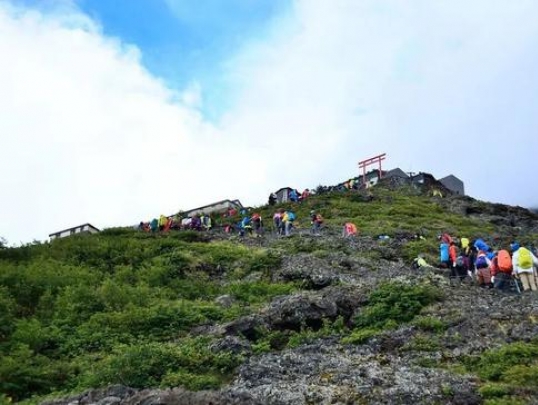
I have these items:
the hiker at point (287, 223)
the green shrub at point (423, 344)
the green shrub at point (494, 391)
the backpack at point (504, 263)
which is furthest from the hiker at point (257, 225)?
the green shrub at point (494, 391)

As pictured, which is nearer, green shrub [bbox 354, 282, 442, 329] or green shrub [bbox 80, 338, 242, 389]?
green shrub [bbox 80, 338, 242, 389]

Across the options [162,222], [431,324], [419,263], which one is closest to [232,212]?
[162,222]

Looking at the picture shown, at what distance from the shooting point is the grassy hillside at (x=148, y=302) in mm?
18969

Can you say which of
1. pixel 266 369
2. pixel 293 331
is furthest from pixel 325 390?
pixel 293 331

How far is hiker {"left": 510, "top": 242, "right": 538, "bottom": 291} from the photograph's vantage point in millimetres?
24188

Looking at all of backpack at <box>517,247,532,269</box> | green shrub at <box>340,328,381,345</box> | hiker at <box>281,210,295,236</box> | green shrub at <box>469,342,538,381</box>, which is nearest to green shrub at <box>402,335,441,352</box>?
green shrub at <box>340,328,381,345</box>

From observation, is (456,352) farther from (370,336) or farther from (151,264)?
(151,264)

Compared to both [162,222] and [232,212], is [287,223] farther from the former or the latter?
[232,212]

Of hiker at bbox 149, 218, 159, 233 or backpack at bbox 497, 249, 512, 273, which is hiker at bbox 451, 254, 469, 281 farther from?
hiker at bbox 149, 218, 159, 233

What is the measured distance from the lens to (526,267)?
79.6 feet

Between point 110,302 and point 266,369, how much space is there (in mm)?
11445

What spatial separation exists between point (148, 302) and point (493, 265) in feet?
42.1

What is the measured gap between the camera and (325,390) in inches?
617

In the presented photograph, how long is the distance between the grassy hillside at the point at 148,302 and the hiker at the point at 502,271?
10.7 ft
